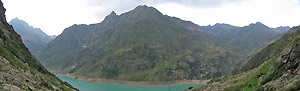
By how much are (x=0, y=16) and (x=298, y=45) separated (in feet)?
342

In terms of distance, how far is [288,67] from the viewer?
38.8 m

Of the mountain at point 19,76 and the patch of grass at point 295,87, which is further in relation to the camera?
the mountain at point 19,76

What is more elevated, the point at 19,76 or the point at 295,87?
the point at 19,76

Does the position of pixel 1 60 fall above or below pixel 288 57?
above

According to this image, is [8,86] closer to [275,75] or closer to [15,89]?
[15,89]

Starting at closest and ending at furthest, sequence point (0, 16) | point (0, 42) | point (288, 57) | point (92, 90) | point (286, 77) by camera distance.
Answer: point (286, 77) < point (288, 57) < point (0, 42) < point (0, 16) < point (92, 90)

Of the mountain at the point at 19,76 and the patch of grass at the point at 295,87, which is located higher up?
the mountain at the point at 19,76

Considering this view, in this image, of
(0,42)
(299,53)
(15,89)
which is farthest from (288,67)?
(0,42)

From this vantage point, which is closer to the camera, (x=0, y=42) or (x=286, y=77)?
(x=286, y=77)

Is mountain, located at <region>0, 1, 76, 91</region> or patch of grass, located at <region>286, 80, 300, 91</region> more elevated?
mountain, located at <region>0, 1, 76, 91</region>

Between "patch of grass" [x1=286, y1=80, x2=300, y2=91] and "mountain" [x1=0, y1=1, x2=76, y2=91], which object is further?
"mountain" [x1=0, y1=1, x2=76, y2=91]

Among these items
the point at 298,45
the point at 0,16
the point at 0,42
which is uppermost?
the point at 0,16

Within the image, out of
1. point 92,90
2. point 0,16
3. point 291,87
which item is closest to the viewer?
point 291,87

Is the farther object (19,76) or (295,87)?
(19,76)
